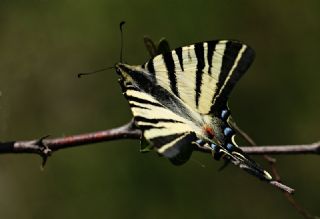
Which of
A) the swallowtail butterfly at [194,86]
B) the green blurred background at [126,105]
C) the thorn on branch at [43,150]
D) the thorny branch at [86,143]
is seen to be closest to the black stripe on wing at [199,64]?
the swallowtail butterfly at [194,86]

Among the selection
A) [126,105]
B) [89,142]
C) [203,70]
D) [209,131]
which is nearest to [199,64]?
[203,70]

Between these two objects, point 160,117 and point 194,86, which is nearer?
point 160,117

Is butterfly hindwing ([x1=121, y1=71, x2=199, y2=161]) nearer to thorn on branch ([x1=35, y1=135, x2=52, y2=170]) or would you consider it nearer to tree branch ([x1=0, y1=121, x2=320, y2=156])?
tree branch ([x1=0, y1=121, x2=320, y2=156])

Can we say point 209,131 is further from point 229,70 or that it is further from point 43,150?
point 43,150

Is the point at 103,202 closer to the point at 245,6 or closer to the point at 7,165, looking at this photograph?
the point at 7,165

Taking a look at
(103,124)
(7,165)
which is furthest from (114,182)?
(7,165)
